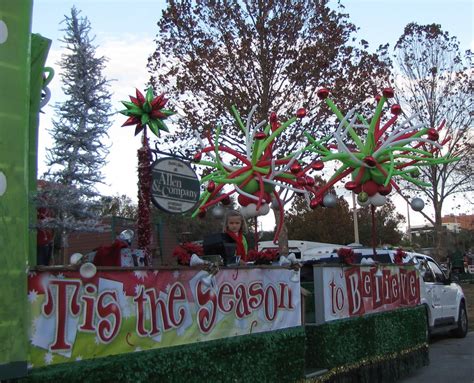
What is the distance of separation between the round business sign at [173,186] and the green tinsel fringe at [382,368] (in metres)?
2.42

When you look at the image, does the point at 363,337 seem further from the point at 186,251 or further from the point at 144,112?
the point at 144,112

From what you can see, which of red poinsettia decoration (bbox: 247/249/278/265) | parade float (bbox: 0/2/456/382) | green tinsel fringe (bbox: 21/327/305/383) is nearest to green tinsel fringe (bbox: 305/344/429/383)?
parade float (bbox: 0/2/456/382)

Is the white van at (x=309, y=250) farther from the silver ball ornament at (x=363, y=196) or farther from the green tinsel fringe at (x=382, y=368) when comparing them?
the green tinsel fringe at (x=382, y=368)

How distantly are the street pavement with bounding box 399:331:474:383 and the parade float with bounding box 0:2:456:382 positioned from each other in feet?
0.86

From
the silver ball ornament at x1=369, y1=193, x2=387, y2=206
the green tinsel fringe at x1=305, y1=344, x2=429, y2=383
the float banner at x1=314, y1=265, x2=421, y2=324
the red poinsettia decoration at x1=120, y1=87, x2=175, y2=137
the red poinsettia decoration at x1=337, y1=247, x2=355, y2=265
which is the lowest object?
the green tinsel fringe at x1=305, y1=344, x2=429, y2=383

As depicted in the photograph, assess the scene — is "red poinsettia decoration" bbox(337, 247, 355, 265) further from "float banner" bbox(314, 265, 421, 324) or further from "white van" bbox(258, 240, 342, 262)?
"white van" bbox(258, 240, 342, 262)

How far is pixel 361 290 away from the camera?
26.8ft

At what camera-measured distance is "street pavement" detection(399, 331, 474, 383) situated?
8.70 metres

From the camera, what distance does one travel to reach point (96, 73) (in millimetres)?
5699

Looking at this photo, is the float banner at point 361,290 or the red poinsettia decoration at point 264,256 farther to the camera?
the float banner at point 361,290

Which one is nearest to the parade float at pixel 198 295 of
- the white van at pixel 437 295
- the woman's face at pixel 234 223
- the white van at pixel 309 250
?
the woman's face at pixel 234 223

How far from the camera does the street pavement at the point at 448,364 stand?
8.70 meters

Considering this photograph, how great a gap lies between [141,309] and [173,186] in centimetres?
208

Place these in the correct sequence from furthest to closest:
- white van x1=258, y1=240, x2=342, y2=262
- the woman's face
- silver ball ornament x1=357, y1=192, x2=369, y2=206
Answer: white van x1=258, y1=240, x2=342, y2=262 → silver ball ornament x1=357, y1=192, x2=369, y2=206 → the woman's face
